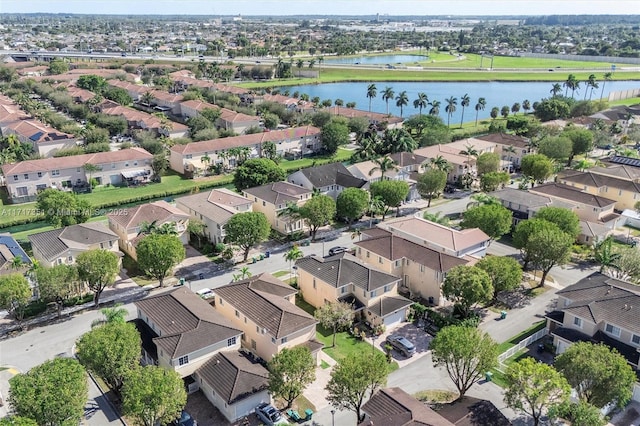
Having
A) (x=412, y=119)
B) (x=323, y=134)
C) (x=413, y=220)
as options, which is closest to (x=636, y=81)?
(x=412, y=119)

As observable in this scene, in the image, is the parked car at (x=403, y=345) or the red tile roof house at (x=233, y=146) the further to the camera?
the red tile roof house at (x=233, y=146)

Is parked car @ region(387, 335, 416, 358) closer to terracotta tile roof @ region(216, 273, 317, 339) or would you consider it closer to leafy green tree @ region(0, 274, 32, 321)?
terracotta tile roof @ region(216, 273, 317, 339)

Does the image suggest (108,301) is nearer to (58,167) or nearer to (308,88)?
(58,167)

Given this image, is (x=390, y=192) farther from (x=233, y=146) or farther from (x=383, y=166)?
(x=233, y=146)

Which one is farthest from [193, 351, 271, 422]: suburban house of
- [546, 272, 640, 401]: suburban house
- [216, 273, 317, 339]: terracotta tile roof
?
[546, 272, 640, 401]: suburban house

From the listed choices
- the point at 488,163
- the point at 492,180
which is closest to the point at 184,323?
the point at 492,180

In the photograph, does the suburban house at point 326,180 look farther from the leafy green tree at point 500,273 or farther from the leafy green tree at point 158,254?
the leafy green tree at point 500,273

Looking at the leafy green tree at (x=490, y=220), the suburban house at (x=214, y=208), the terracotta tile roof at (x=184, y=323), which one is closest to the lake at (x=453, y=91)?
the suburban house at (x=214, y=208)
